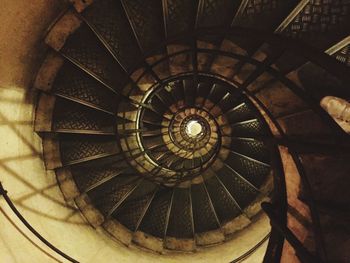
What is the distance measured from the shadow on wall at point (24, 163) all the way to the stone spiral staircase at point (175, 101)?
0.47 feet

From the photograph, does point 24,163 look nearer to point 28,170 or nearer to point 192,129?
point 28,170

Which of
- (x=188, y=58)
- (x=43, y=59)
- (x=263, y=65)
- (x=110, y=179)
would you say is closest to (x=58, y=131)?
(x=43, y=59)

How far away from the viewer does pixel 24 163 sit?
10.6ft

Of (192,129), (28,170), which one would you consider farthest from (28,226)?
(192,129)

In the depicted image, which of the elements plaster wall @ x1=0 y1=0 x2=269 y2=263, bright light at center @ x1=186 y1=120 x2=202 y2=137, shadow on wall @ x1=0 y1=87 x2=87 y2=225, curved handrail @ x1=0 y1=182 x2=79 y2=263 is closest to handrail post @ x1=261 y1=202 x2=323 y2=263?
plaster wall @ x1=0 y1=0 x2=269 y2=263

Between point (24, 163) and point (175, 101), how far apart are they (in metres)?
3.25

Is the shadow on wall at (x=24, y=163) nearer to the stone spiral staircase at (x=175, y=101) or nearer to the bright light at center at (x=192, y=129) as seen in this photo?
the stone spiral staircase at (x=175, y=101)

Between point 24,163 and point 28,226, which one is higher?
point 24,163

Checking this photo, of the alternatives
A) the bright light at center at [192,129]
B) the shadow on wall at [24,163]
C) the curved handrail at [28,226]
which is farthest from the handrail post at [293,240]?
the bright light at center at [192,129]

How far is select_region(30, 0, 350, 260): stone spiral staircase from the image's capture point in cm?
207

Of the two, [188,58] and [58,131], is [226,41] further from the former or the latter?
[58,131]

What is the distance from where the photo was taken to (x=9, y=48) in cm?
285

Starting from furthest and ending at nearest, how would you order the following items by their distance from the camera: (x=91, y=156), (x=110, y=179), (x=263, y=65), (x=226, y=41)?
(x=110, y=179) < (x=91, y=156) < (x=226, y=41) < (x=263, y=65)

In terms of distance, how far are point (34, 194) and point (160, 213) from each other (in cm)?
205
